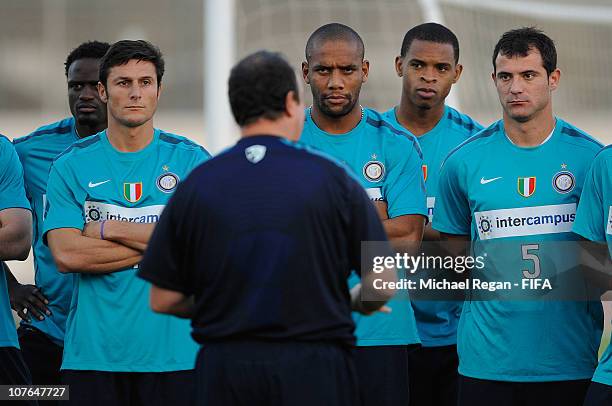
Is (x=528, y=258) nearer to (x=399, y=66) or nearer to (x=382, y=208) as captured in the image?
(x=382, y=208)

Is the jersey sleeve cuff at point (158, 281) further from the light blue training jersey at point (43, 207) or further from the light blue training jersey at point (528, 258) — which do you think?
the light blue training jersey at point (43, 207)

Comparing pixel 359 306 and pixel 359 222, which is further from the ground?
pixel 359 222

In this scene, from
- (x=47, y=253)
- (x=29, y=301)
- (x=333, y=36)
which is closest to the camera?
(x=333, y=36)

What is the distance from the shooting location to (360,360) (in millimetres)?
5887

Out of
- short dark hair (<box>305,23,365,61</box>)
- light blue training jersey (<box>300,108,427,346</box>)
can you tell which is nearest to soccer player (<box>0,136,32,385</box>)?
light blue training jersey (<box>300,108,427,346</box>)

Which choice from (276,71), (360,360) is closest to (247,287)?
(276,71)

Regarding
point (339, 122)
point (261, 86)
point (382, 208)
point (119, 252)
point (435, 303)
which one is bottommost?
point (435, 303)

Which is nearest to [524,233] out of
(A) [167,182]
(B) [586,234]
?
(B) [586,234]

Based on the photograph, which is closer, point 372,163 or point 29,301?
point 372,163

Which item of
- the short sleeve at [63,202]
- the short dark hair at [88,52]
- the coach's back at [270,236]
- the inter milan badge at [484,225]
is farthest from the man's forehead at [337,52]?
the coach's back at [270,236]

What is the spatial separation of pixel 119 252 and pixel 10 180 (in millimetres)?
1010

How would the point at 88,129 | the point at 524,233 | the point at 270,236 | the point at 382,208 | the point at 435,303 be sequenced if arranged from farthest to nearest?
the point at 88,129
the point at 435,303
the point at 382,208
the point at 524,233
the point at 270,236

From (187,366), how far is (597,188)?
2150mm

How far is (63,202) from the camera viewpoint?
18.5ft
